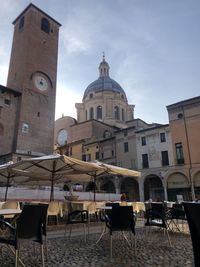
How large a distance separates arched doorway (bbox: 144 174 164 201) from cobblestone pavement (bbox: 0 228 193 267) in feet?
75.3

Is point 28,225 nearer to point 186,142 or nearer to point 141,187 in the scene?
point 186,142

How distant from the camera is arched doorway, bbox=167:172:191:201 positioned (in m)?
24.3

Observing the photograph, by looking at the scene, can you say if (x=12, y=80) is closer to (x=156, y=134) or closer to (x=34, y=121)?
(x=34, y=121)

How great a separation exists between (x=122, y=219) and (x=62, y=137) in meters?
42.5

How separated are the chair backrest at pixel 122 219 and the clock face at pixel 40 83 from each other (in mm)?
29886

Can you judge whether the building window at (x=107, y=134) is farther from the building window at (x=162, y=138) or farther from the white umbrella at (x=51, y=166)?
the white umbrella at (x=51, y=166)

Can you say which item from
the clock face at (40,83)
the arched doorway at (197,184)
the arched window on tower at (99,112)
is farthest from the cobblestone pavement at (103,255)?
the arched window on tower at (99,112)

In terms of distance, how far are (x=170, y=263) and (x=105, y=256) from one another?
1.09 m

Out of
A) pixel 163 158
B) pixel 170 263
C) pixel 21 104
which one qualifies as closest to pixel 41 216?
pixel 170 263

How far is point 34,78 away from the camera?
1254 inches

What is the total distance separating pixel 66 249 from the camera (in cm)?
457

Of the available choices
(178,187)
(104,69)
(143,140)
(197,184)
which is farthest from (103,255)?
(104,69)

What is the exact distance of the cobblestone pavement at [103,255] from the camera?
3.59 m

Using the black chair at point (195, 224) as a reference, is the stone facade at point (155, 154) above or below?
above
